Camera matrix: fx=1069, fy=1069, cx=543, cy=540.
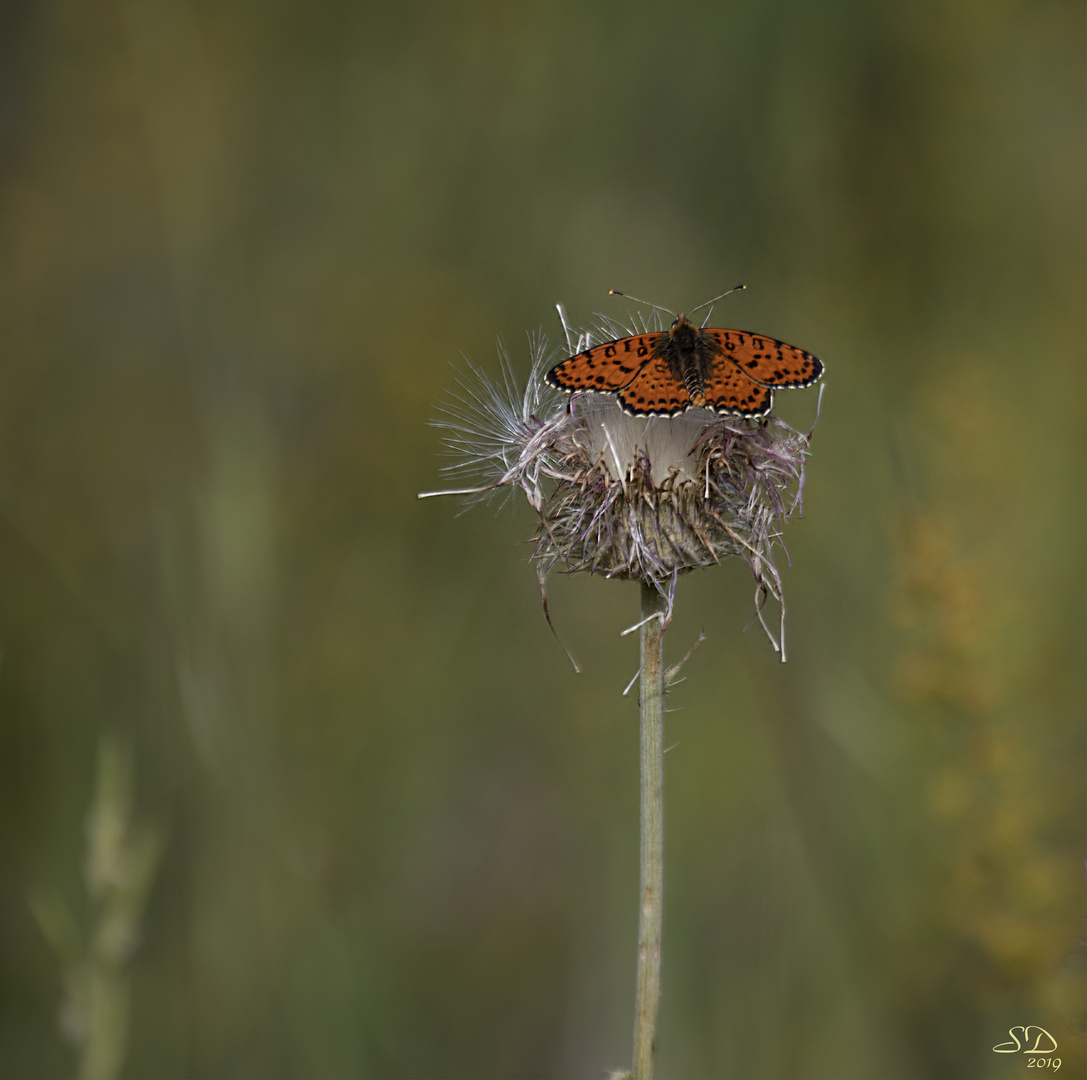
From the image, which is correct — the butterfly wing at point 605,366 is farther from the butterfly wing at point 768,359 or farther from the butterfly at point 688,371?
the butterfly wing at point 768,359

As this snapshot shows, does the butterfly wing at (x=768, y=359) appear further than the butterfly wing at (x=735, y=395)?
Yes

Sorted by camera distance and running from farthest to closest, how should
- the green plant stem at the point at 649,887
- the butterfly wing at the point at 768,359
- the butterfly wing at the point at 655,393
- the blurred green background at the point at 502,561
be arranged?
1. the blurred green background at the point at 502,561
2. the butterfly wing at the point at 768,359
3. the butterfly wing at the point at 655,393
4. the green plant stem at the point at 649,887

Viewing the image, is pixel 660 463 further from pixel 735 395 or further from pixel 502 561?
pixel 502 561

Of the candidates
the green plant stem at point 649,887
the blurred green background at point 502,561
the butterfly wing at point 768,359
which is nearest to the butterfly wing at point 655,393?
the butterfly wing at point 768,359

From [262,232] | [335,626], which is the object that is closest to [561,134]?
[262,232]

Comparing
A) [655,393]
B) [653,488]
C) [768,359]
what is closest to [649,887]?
[653,488]

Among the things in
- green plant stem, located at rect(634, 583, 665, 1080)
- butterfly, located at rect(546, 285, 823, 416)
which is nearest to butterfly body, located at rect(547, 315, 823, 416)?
butterfly, located at rect(546, 285, 823, 416)

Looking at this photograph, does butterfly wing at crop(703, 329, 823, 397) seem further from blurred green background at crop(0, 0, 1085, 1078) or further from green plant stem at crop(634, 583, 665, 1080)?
green plant stem at crop(634, 583, 665, 1080)
